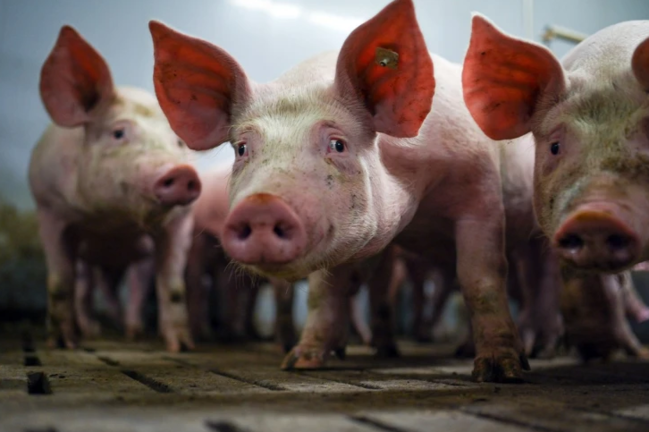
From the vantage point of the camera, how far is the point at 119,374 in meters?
2.90

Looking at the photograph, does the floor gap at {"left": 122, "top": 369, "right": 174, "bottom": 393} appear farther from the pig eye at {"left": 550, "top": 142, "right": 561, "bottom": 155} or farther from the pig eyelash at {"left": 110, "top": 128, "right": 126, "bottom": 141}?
the pig eyelash at {"left": 110, "top": 128, "right": 126, "bottom": 141}

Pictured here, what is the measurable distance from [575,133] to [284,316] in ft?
10.8

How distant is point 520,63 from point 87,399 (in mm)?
2213


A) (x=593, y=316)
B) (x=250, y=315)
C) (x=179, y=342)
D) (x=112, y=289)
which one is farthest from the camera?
(x=112, y=289)

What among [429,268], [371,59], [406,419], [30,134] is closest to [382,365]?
[371,59]

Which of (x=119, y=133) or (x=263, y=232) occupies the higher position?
(x=119, y=133)

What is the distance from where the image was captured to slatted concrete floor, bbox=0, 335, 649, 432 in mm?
1741

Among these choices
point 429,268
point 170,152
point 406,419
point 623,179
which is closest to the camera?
point 406,419

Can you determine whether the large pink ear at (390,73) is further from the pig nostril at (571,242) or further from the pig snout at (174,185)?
the pig snout at (174,185)

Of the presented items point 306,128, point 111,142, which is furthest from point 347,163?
point 111,142

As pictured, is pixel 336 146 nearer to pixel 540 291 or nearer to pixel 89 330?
pixel 540 291

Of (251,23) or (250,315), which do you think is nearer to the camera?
(251,23)

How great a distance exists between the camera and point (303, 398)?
2.21 meters

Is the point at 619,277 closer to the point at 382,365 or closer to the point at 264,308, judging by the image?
the point at 382,365
